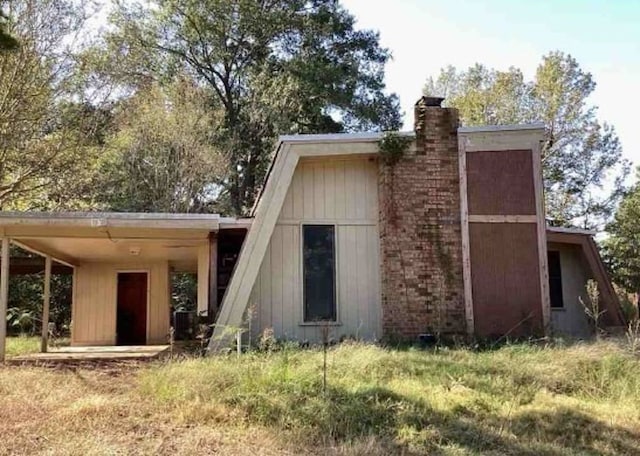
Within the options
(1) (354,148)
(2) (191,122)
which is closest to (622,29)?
(1) (354,148)

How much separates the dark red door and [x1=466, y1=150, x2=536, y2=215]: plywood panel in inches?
372

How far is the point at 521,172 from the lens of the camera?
10594mm

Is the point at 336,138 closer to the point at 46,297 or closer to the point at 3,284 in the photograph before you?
the point at 3,284

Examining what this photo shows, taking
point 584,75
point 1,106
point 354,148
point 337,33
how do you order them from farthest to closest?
1. point 584,75
2. point 337,33
3. point 1,106
4. point 354,148

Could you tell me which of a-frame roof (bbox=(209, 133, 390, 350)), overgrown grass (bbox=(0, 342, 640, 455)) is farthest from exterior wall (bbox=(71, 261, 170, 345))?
overgrown grass (bbox=(0, 342, 640, 455))

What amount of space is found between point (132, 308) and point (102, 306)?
772 millimetres

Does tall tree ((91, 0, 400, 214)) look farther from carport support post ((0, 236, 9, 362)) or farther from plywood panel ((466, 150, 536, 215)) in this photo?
plywood panel ((466, 150, 536, 215))

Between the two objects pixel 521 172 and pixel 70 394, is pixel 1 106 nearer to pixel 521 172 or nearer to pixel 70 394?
pixel 70 394

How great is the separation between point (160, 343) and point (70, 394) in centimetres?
927

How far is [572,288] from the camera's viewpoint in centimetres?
1237

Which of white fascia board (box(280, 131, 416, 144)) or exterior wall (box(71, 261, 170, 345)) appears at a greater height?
white fascia board (box(280, 131, 416, 144))

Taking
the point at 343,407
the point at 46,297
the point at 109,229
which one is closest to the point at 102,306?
the point at 46,297

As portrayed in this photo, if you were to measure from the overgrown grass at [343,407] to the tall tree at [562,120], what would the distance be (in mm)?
20359

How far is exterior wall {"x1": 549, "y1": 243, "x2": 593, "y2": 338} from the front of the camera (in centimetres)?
1205
